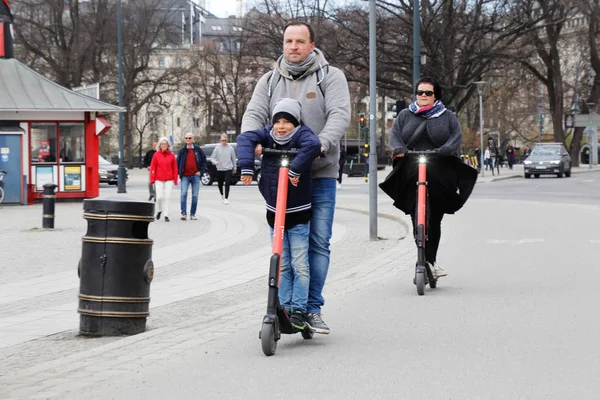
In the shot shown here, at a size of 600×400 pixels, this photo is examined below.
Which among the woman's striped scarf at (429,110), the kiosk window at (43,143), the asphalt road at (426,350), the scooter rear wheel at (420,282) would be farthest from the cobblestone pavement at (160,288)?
the kiosk window at (43,143)

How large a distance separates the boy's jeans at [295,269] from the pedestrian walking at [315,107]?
6.7 inches

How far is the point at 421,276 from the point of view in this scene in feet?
30.1

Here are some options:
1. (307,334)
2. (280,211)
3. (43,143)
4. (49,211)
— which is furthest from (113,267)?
(43,143)

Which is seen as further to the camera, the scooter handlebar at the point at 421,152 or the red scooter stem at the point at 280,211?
the scooter handlebar at the point at 421,152

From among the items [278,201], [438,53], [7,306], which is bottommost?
[7,306]

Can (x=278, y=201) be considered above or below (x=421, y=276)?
above

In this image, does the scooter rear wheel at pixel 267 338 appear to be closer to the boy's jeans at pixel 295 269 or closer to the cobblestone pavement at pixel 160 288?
the boy's jeans at pixel 295 269

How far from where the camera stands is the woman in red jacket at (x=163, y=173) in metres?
21.7

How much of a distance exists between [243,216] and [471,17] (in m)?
23.1

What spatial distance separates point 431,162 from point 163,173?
1288 centimetres

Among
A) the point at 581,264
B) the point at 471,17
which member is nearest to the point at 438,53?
the point at 471,17

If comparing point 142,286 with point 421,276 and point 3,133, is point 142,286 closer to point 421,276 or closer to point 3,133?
point 421,276

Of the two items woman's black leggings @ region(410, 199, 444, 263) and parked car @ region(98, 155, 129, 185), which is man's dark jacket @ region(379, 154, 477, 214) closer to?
woman's black leggings @ region(410, 199, 444, 263)

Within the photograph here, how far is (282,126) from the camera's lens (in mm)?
6535
